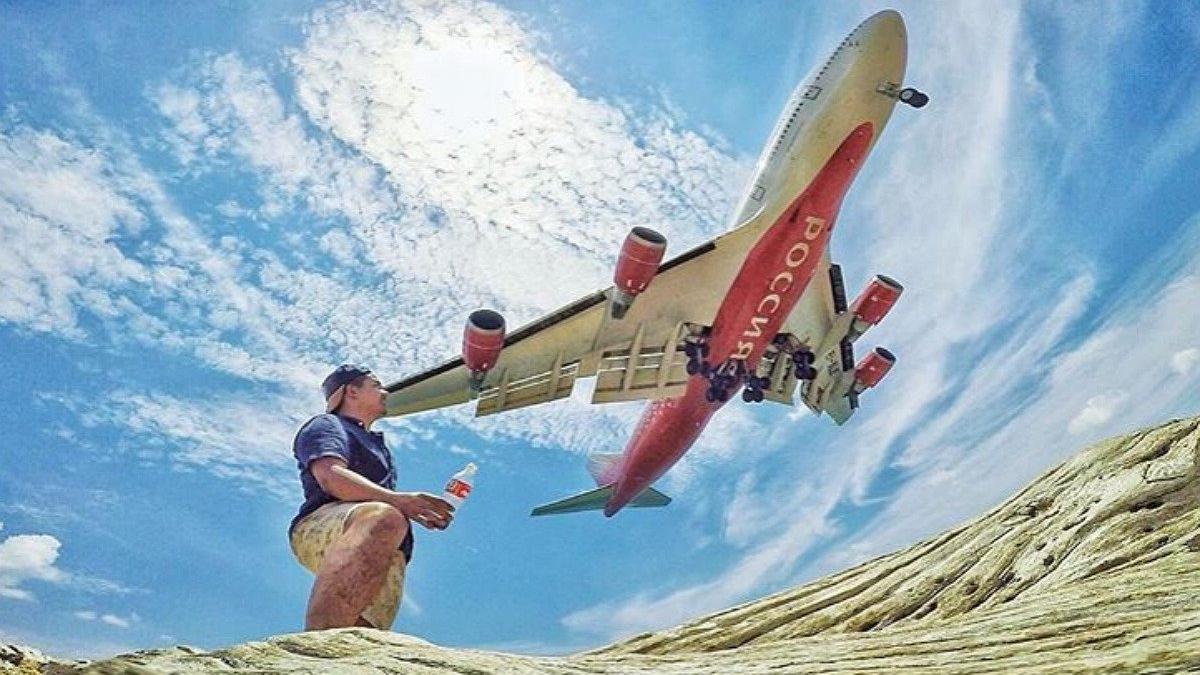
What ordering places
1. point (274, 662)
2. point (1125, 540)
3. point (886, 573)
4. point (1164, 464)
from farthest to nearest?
point (886, 573) → point (1164, 464) → point (1125, 540) → point (274, 662)

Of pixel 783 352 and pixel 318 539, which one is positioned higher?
pixel 783 352

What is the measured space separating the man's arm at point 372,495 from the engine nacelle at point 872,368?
23280 mm

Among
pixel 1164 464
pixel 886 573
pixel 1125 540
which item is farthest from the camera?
pixel 886 573

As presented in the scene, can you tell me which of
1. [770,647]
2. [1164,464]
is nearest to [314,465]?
[770,647]

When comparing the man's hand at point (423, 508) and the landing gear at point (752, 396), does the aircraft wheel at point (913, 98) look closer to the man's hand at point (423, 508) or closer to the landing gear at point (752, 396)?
the landing gear at point (752, 396)

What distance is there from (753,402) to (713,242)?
5879 mm

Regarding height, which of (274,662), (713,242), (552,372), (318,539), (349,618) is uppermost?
(713,242)

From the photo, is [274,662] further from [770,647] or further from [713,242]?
[713,242]

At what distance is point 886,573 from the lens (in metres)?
8.60

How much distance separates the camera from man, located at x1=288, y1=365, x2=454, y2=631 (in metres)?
3.98

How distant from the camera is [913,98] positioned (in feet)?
66.8

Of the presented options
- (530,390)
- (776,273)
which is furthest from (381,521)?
(776,273)

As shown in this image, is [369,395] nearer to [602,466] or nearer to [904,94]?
[904,94]

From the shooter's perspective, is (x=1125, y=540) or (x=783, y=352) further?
(x=783, y=352)
